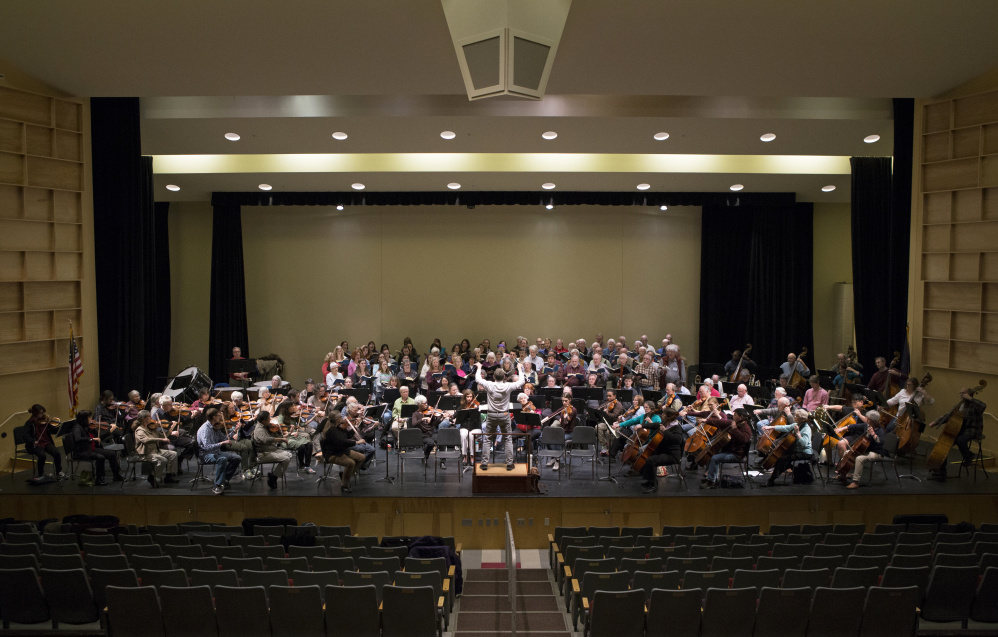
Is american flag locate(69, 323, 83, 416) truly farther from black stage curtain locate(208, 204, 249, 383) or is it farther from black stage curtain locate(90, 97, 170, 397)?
black stage curtain locate(208, 204, 249, 383)

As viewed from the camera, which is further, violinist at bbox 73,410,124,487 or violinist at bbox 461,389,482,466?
violinist at bbox 461,389,482,466

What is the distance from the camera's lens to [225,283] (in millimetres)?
17219

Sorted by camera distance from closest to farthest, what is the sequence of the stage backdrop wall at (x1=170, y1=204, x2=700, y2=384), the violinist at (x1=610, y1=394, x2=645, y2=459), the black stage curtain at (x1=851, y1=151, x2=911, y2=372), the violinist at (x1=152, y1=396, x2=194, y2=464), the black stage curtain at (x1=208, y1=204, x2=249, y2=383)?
the violinist at (x1=152, y1=396, x2=194, y2=464) < the violinist at (x1=610, y1=394, x2=645, y2=459) < the black stage curtain at (x1=851, y1=151, x2=911, y2=372) < the black stage curtain at (x1=208, y1=204, x2=249, y2=383) < the stage backdrop wall at (x1=170, y1=204, x2=700, y2=384)

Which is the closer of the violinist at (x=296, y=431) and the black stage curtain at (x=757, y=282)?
the violinist at (x=296, y=431)

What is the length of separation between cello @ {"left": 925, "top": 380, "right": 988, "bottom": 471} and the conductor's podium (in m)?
5.69

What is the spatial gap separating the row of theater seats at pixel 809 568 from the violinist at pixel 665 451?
7.22 ft

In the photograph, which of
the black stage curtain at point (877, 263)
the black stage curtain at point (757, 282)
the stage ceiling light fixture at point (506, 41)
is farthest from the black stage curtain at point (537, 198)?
the stage ceiling light fixture at point (506, 41)

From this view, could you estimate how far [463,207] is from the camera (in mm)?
17750

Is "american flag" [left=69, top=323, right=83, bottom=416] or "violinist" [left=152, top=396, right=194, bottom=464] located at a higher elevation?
"american flag" [left=69, top=323, right=83, bottom=416]

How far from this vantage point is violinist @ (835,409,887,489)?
9.30 m

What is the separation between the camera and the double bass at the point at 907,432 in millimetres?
9688

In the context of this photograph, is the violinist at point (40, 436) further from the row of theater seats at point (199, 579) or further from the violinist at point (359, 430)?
the violinist at point (359, 430)

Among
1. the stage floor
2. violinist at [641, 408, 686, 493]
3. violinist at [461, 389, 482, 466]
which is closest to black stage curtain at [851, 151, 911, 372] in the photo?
the stage floor

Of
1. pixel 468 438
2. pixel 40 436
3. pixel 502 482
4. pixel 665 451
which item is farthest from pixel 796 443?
pixel 40 436
